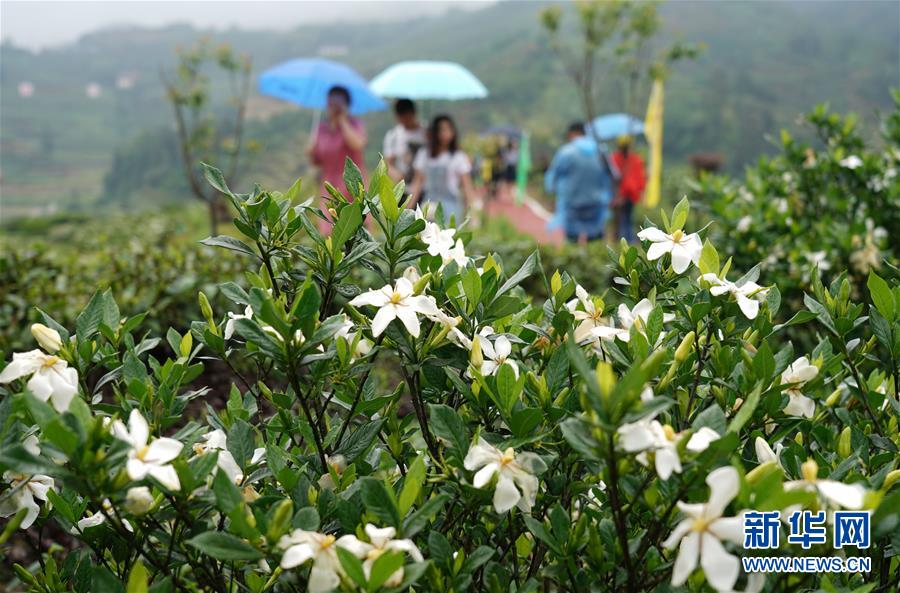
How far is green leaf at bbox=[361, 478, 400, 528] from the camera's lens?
86cm

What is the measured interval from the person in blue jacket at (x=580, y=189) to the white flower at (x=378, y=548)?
655cm

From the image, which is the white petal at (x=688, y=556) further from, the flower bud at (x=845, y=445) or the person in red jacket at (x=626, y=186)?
the person in red jacket at (x=626, y=186)

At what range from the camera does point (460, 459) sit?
3.14ft

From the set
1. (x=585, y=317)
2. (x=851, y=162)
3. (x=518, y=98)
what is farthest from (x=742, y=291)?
(x=518, y=98)

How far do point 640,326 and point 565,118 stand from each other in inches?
1333

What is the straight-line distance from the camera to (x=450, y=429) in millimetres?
973

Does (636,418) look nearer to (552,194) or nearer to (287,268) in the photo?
(287,268)

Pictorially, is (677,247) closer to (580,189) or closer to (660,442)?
(660,442)

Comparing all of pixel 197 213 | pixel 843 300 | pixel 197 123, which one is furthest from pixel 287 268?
pixel 197 213

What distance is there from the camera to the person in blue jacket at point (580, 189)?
7.12 meters

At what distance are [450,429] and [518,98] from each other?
3795 cm

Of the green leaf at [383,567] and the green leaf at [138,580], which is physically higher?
the green leaf at [383,567]

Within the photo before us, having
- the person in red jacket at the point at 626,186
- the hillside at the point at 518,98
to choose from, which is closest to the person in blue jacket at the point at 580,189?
the person in red jacket at the point at 626,186

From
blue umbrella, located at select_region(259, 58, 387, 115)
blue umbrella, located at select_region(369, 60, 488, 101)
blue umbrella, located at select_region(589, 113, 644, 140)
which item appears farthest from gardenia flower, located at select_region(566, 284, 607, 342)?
blue umbrella, located at select_region(589, 113, 644, 140)
